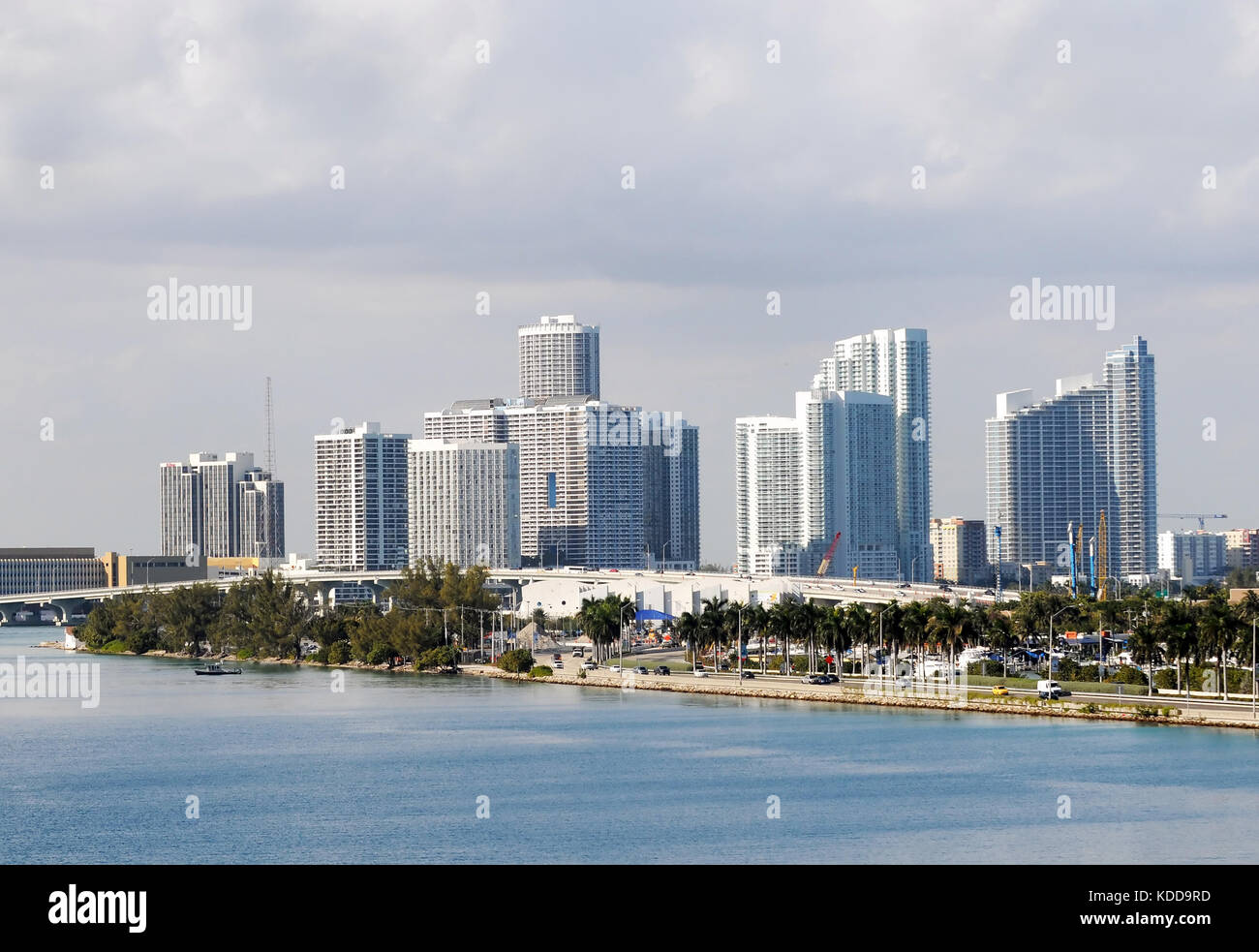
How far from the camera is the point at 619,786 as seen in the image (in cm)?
6150

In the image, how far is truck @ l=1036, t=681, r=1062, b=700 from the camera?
3413 inches

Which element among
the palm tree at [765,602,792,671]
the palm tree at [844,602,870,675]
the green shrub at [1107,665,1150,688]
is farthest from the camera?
the palm tree at [765,602,792,671]

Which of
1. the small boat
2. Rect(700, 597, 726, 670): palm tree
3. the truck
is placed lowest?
the small boat

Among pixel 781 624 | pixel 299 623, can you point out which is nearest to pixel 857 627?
pixel 781 624

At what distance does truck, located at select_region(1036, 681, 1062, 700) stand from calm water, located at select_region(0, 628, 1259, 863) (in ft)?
20.6

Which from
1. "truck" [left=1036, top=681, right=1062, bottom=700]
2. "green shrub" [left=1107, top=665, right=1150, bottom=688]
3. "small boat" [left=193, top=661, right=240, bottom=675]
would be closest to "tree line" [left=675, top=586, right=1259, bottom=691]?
"green shrub" [left=1107, top=665, right=1150, bottom=688]

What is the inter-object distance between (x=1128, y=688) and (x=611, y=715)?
27.0 m

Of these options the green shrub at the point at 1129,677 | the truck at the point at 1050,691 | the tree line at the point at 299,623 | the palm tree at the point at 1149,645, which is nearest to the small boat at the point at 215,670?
the tree line at the point at 299,623

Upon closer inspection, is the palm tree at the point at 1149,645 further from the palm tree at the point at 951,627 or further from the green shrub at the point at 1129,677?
the palm tree at the point at 951,627

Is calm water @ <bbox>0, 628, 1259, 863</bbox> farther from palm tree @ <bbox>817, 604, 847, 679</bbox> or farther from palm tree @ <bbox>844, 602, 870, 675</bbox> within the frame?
palm tree @ <bbox>844, 602, 870, 675</bbox>

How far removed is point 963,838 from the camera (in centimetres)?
4959

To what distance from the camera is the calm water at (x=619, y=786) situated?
4950cm

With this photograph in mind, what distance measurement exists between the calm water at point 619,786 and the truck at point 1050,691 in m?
6.28
